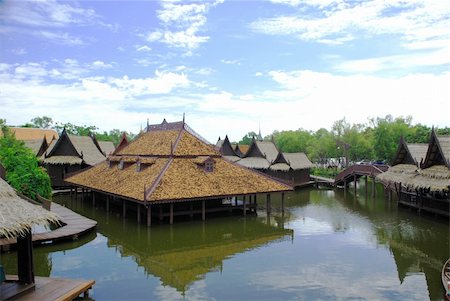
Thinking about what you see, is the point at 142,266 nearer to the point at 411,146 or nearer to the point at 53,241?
the point at 53,241

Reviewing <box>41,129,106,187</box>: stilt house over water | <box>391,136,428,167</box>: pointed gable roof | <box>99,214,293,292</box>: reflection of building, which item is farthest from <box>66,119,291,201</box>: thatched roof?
<box>391,136,428,167</box>: pointed gable roof

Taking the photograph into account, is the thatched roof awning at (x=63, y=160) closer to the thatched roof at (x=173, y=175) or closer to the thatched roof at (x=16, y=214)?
the thatched roof at (x=173, y=175)

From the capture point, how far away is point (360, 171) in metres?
37.5

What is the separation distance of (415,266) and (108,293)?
→ 36.5 ft

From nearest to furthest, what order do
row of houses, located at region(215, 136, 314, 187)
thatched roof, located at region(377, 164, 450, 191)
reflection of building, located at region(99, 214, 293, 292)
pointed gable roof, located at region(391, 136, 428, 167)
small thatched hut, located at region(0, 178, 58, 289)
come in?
small thatched hut, located at region(0, 178, 58, 289) → reflection of building, located at region(99, 214, 293, 292) → thatched roof, located at region(377, 164, 450, 191) → pointed gable roof, located at region(391, 136, 428, 167) → row of houses, located at region(215, 136, 314, 187)

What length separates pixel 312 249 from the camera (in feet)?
57.2

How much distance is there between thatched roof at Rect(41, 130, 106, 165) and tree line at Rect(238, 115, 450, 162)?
66.1ft

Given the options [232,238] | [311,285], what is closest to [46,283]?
[311,285]

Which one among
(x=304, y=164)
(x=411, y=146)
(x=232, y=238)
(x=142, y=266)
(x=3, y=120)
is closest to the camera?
(x=142, y=266)

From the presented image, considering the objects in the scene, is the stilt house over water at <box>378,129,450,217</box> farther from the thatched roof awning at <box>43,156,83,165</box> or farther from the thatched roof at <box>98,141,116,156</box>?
the thatched roof at <box>98,141,116,156</box>

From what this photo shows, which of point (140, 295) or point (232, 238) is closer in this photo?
point (140, 295)

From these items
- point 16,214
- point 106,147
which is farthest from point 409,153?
point 106,147

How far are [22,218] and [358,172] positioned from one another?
107 feet

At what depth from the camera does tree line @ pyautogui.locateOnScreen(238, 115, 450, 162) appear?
5662 cm
